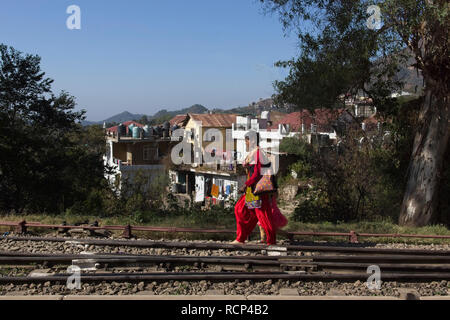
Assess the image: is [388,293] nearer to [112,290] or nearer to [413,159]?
[112,290]

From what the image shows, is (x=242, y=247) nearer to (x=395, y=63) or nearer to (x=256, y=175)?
(x=256, y=175)

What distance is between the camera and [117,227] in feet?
27.8

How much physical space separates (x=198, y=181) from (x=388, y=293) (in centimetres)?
3264

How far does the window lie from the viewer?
4084 centimetres

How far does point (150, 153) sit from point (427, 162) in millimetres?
32233

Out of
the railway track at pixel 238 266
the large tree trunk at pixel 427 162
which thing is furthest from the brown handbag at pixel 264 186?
the large tree trunk at pixel 427 162

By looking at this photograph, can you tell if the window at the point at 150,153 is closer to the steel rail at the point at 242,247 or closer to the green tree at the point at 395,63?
the green tree at the point at 395,63

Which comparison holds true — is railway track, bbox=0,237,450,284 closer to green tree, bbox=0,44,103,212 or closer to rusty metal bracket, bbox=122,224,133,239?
rusty metal bracket, bbox=122,224,133,239

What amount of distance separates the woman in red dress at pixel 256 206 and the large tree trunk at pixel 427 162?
565 cm

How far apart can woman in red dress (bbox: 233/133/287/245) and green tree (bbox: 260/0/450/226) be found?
211 inches

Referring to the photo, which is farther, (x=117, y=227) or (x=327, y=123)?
(x=327, y=123)

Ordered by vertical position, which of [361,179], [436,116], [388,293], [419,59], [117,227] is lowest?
[388,293]

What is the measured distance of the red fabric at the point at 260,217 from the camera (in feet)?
25.2
